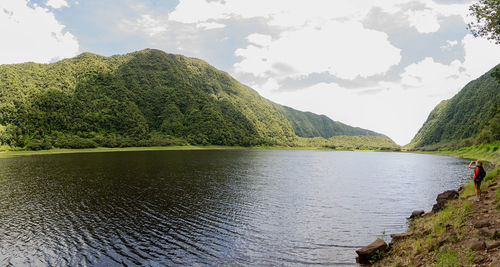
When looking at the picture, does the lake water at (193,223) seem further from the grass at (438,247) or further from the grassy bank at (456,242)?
the grassy bank at (456,242)

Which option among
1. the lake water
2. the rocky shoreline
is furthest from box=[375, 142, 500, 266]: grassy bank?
the lake water

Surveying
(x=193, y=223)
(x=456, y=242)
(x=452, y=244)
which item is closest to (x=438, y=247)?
(x=452, y=244)

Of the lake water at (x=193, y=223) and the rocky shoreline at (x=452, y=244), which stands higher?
→ the rocky shoreline at (x=452, y=244)

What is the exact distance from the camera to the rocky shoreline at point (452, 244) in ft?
39.0

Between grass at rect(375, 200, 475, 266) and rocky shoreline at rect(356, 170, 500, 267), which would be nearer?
rocky shoreline at rect(356, 170, 500, 267)

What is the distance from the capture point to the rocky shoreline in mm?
11888

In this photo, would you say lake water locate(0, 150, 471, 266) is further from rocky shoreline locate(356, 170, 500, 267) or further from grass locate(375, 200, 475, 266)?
grass locate(375, 200, 475, 266)

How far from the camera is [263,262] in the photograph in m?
18.3

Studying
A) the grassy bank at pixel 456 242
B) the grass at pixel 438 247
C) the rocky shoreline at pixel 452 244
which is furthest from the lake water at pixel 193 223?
the grassy bank at pixel 456 242

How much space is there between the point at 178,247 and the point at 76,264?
7141mm

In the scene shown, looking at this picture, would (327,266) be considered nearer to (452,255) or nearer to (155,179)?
(452,255)

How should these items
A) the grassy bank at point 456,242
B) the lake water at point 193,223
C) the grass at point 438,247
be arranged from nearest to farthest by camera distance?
the grassy bank at point 456,242 → the grass at point 438,247 → the lake water at point 193,223

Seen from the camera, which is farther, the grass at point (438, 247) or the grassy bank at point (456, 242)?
the grass at point (438, 247)

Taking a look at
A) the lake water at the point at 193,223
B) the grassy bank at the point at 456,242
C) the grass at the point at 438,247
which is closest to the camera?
the grassy bank at the point at 456,242
